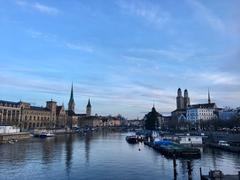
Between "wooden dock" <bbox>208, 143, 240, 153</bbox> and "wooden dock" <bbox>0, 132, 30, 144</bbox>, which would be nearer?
"wooden dock" <bbox>208, 143, 240, 153</bbox>

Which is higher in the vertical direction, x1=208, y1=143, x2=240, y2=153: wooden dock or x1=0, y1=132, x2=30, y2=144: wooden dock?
x1=0, y1=132, x2=30, y2=144: wooden dock

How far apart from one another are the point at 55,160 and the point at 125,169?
17.9 m

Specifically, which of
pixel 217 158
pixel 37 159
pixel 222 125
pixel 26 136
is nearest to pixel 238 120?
pixel 222 125

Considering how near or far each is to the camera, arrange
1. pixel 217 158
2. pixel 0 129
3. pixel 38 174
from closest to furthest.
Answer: pixel 38 174 → pixel 217 158 → pixel 0 129

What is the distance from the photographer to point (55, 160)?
66188 millimetres

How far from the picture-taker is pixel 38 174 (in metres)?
50.3

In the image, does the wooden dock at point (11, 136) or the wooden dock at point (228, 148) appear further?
the wooden dock at point (11, 136)

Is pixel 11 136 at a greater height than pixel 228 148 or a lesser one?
greater

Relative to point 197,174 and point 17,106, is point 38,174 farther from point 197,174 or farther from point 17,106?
point 17,106

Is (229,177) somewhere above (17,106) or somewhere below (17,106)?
below

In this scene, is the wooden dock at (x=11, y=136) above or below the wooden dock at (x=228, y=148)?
above

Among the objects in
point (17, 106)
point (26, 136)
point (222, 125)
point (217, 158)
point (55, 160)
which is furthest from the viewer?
point (17, 106)

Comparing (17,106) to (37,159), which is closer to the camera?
(37,159)

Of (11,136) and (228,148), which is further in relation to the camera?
(11,136)
